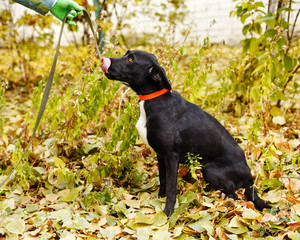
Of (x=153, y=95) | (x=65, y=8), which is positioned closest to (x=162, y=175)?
(x=153, y=95)

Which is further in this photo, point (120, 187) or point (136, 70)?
point (120, 187)

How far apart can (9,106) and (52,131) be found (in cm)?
242

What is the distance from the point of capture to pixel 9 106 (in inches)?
233

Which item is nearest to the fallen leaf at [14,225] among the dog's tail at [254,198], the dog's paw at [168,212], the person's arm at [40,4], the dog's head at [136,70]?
the dog's paw at [168,212]

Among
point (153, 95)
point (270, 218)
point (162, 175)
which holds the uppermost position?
point (153, 95)

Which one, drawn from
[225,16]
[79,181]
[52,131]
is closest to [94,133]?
[52,131]

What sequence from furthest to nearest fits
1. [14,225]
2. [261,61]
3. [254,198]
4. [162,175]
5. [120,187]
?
[261,61] → [120,187] → [162,175] → [254,198] → [14,225]

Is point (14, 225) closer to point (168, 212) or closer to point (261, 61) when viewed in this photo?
point (168, 212)

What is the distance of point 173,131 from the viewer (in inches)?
105

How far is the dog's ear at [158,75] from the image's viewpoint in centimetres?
252

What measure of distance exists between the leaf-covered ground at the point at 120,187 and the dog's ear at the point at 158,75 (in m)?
0.60

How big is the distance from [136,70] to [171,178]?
2.87 feet

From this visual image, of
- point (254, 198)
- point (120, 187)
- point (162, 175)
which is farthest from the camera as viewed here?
point (120, 187)

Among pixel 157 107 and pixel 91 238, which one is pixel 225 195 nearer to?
pixel 157 107
